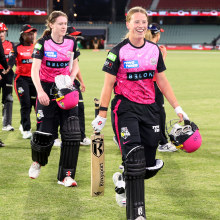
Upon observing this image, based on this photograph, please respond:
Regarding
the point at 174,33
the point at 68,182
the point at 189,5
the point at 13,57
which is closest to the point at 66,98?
the point at 68,182

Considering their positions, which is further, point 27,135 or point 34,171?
point 27,135

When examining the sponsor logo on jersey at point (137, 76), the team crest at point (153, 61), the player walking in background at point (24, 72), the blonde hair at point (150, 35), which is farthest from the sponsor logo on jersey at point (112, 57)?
the player walking in background at point (24, 72)

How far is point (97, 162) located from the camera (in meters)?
5.03

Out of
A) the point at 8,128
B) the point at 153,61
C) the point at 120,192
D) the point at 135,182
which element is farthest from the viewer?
the point at 8,128

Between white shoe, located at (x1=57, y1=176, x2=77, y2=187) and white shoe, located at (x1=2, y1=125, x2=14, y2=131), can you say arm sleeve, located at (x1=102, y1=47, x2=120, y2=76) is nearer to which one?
white shoe, located at (x1=57, y1=176, x2=77, y2=187)

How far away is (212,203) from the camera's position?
504cm

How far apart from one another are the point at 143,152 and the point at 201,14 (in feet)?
182

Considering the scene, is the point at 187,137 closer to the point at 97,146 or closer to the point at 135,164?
the point at 135,164

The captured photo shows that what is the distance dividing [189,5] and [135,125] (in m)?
57.8

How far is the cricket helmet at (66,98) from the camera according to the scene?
5.42m

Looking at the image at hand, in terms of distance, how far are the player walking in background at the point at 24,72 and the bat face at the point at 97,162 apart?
3790mm

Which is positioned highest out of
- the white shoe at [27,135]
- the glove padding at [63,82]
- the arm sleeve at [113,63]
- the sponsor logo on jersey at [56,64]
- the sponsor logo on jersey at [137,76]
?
the arm sleeve at [113,63]

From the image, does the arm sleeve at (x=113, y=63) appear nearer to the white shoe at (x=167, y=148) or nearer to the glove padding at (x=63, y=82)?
the glove padding at (x=63, y=82)

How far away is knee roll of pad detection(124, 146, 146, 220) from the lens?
4.30m
